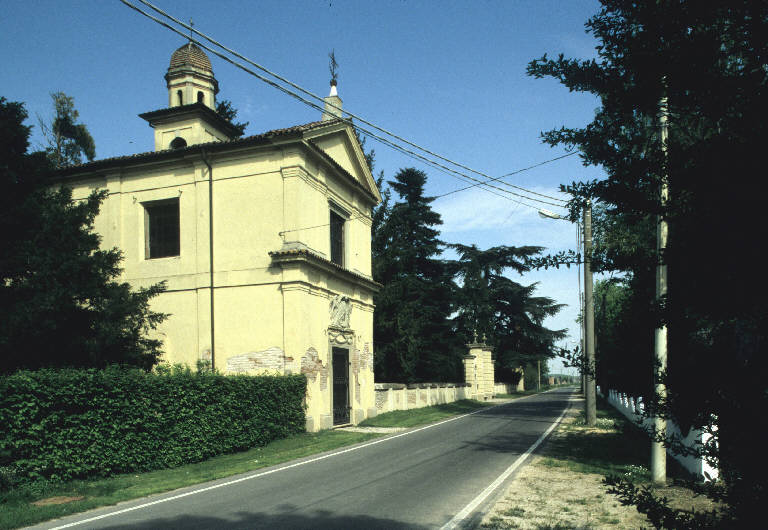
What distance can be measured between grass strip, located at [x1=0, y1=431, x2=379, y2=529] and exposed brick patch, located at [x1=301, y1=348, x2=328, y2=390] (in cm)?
385

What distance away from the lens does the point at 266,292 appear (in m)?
20.7

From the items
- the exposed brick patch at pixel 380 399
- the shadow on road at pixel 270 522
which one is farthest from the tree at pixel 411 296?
the shadow on road at pixel 270 522

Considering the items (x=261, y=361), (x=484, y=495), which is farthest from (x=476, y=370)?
(x=484, y=495)

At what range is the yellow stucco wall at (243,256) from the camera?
20.4 metres

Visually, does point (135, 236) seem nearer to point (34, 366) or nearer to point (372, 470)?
point (34, 366)

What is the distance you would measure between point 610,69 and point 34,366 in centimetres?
1626

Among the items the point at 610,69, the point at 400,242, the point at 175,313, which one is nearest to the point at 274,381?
the point at 175,313

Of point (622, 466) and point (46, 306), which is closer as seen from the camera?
point (622, 466)

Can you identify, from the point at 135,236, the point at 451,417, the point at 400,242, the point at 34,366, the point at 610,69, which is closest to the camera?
the point at 610,69

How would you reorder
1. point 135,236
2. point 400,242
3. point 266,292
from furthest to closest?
point 400,242, point 135,236, point 266,292

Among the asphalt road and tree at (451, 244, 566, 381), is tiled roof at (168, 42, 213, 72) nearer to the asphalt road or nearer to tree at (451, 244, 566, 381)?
the asphalt road

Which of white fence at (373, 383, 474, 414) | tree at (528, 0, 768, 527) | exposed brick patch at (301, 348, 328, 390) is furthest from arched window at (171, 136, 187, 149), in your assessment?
tree at (528, 0, 768, 527)

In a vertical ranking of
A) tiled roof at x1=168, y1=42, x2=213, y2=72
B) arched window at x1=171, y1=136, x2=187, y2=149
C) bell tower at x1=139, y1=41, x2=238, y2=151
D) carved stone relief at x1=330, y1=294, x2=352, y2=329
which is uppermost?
tiled roof at x1=168, y1=42, x2=213, y2=72

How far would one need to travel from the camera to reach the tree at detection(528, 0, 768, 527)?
7.70ft
